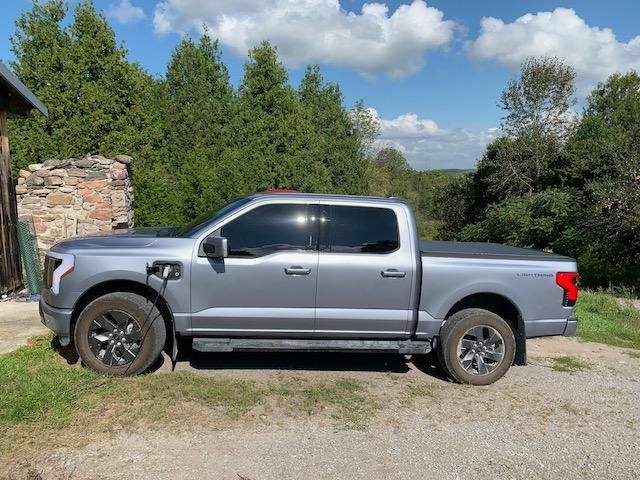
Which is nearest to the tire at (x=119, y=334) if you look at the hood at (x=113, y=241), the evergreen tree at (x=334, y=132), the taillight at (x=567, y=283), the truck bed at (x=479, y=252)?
the hood at (x=113, y=241)

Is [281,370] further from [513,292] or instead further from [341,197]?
[513,292]

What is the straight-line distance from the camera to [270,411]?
4520 millimetres

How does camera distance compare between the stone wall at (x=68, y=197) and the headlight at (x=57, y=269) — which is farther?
the stone wall at (x=68, y=197)

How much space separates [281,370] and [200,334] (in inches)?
38.9

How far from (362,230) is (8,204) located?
673cm

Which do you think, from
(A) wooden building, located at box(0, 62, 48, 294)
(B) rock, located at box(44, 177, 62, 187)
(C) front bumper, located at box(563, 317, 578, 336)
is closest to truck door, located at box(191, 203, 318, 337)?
(C) front bumper, located at box(563, 317, 578, 336)

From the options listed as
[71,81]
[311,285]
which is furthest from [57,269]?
[71,81]

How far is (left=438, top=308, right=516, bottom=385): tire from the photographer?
527 centimetres

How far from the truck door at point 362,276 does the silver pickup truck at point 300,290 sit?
1cm

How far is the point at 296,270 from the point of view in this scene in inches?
197

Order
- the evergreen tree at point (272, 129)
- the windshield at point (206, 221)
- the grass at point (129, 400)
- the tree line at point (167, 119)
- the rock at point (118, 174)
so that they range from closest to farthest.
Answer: the grass at point (129, 400)
the windshield at point (206, 221)
the rock at point (118, 174)
the tree line at point (167, 119)
the evergreen tree at point (272, 129)

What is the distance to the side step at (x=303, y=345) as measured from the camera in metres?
5.01

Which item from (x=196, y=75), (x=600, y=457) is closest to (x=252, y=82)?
(x=196, y=75)

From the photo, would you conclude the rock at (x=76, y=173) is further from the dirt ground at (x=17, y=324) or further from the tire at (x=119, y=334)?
the tire at (x=119, y=334)
